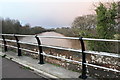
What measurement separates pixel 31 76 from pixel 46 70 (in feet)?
1.44

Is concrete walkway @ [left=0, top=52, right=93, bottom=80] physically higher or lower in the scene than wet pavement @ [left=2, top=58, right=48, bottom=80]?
higher

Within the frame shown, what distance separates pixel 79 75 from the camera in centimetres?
383

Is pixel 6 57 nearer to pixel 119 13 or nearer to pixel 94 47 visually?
pixel 94 47

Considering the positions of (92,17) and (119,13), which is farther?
(92,17)

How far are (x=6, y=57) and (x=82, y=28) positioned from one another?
15.6m

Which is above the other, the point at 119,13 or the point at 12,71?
the point at 119,13

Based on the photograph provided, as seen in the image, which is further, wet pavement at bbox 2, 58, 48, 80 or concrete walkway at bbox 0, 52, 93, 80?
wet pavement at bbox 2, 58, 48, 80

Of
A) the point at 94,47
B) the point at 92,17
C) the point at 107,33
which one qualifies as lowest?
the point at 94,47

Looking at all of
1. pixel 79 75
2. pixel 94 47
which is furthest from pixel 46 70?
pixel 94 47

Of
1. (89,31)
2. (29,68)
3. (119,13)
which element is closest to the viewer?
(29,68)

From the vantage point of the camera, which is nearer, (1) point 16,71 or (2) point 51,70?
(2) point 51,70

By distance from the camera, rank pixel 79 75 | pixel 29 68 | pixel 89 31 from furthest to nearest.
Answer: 1. pixel 89 31
2. pixel 29 68
3. pixel 79 75

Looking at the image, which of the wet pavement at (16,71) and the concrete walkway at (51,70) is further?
the wet pavement at (16,71)

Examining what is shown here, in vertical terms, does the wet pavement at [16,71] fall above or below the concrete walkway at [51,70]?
below
